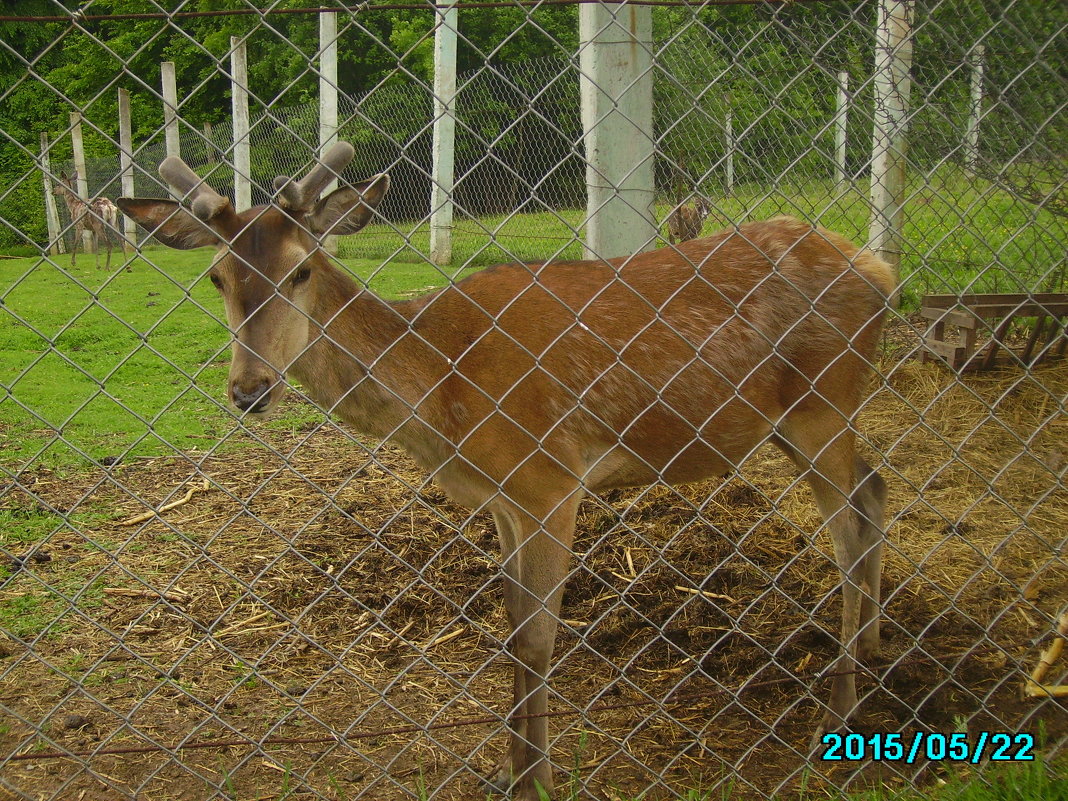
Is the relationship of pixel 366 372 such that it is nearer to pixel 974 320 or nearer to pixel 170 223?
pixel 170 223

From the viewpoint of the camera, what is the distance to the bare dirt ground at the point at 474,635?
2975mm

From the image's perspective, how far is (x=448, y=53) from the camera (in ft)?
38.3

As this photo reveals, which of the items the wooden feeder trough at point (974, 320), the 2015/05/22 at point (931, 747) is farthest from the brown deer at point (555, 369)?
the wooden feeder trough at point (974, 320)

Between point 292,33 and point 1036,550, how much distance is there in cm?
2092

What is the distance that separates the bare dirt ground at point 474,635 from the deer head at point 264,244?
1.41 feet

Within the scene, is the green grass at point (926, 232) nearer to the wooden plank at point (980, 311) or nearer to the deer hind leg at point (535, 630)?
the wooden plank at point (980, 311)

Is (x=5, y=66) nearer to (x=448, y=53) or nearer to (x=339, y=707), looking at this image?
(x=448, y=53)

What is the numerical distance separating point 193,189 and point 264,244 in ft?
1.02

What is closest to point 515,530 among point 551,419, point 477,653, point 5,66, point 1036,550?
point 551,419

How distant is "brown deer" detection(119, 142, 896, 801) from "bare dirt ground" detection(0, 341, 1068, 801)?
20 centimetres

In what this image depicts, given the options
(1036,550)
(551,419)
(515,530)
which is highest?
(551,419)

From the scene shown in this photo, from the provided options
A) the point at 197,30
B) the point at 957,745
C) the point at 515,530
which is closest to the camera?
the point at 957,745

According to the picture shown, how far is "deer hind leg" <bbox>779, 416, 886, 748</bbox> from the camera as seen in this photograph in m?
3.61

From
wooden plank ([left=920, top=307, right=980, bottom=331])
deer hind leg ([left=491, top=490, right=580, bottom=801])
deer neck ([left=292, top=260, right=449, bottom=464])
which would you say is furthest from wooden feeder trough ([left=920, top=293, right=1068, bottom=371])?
deer neck ([left=292, top=260, right=449, bottom=464])
